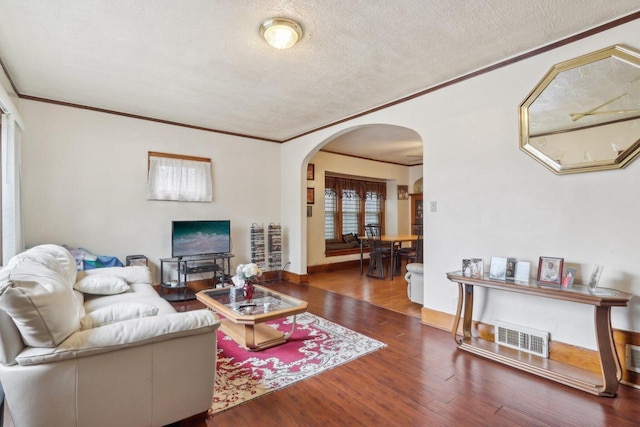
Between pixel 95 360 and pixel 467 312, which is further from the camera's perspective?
pixel 467 312

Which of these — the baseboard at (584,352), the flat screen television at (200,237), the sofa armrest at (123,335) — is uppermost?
the flat screen television at (200,237)

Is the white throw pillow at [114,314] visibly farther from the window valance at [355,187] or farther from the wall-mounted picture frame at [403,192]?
the wall-mounted picture frame at [403,192]

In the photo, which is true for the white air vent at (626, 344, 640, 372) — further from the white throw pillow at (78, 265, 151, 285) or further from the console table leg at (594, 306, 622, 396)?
the white throw pillow at (78, 265, 151, 285)

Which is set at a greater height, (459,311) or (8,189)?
(8,189)

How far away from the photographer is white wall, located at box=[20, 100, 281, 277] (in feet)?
13.1

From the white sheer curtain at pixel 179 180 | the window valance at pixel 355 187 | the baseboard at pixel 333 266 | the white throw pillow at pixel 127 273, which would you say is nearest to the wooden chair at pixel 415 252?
the baseboard at pixel 333 266

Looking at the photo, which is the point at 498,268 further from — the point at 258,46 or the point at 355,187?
the point at 355,187

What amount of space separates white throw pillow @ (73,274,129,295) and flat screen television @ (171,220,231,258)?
5.36 ft

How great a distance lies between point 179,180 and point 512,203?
4641 millimetres

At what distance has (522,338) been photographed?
2.77 m

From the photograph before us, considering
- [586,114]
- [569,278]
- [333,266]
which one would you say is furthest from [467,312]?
[333,266]

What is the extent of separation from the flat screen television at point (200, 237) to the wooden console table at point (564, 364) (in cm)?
360

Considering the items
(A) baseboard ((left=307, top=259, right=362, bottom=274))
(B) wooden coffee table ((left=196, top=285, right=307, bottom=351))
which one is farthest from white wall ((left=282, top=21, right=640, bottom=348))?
(A) baseboard ((left=307, top=259, right=362, bottom=274))

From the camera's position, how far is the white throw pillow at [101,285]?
292 cm
